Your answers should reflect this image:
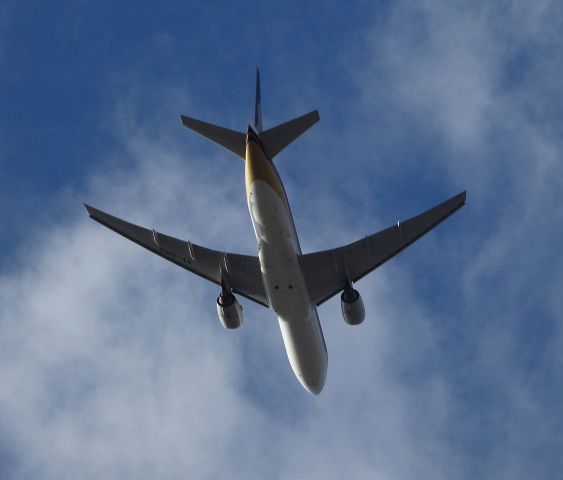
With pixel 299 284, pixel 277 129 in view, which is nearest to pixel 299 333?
pixel 299 284

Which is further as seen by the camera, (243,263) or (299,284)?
(243,263)

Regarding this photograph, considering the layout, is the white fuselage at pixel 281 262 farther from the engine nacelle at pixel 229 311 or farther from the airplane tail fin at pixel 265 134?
the engine nacelle at pixel 229 311

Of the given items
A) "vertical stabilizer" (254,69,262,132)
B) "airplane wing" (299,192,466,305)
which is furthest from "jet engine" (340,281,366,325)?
"vertical stabilizer" (254,69,262,132)

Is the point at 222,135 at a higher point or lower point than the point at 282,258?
higher

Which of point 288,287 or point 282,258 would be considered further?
point 288,287

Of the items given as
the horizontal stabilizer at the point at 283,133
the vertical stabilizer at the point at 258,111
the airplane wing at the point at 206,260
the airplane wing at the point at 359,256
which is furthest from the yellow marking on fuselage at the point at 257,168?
the vertical stabilizer at the point at 258,111

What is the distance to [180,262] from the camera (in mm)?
37688

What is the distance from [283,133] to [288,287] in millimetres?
6052

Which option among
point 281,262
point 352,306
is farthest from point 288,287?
point 352,306

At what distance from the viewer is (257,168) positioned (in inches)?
1283

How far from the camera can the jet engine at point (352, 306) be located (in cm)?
3600

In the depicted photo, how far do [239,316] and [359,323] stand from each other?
512 centimetres

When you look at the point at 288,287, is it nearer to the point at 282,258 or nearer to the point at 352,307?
the point at 282,258

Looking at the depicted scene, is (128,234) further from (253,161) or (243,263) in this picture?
(253,161)
